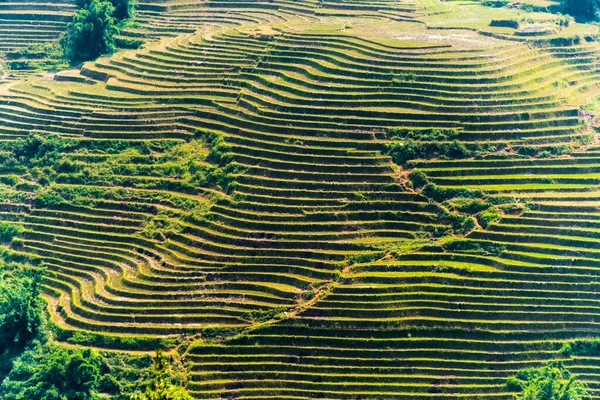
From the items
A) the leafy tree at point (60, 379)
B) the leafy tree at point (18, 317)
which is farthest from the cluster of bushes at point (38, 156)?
the leafy tree at point (60, 379)

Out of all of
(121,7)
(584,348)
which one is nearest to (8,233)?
(121,7)

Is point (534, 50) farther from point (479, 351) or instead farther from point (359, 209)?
point (479, 351)

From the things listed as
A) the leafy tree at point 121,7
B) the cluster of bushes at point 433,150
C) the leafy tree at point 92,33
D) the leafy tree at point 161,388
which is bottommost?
the leafy tree at point 161,388

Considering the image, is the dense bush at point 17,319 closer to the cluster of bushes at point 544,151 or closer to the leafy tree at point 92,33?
the leafy tree at point 92,33

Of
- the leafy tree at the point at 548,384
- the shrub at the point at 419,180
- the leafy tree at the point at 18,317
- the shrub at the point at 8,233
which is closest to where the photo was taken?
the leafy tree at the point at 548,384

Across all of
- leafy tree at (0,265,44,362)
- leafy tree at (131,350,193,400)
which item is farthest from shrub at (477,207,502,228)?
leafy tree at (0,265,44,362)

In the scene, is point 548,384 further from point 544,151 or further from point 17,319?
point 17,319

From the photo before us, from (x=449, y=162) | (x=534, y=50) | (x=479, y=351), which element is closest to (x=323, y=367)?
(x=479, y=351)
